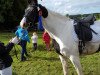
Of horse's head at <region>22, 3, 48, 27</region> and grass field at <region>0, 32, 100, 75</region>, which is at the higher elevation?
horse's head at <region>22, 3, 48, 27</region>

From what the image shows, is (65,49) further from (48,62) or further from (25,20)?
(48,62)

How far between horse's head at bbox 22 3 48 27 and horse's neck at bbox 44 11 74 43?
0.64 ft

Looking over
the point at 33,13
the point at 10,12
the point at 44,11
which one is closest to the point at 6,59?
the point at 33,13

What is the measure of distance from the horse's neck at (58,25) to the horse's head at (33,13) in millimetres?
195

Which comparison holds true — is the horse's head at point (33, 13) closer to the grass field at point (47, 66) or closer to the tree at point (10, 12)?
the grass field at point (47, 66)

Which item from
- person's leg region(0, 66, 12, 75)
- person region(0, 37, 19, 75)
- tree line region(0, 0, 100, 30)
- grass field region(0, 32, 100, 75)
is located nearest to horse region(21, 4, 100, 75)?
person region(0, 37, 19, 75)

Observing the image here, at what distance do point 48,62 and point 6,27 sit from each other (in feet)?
83.4

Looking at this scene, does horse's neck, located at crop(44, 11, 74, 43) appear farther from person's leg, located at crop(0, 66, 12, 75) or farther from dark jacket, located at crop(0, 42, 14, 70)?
person's leg, located at crop(0, 66, 12, 75)

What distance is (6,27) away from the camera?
36.0m

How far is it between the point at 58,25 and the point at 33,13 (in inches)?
27.5

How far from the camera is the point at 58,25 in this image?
6.81 metres

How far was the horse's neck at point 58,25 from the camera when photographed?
6.71 meters

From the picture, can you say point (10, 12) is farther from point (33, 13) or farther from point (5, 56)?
point (33, 13)

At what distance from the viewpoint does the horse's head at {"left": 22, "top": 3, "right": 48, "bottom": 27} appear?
254 inches
